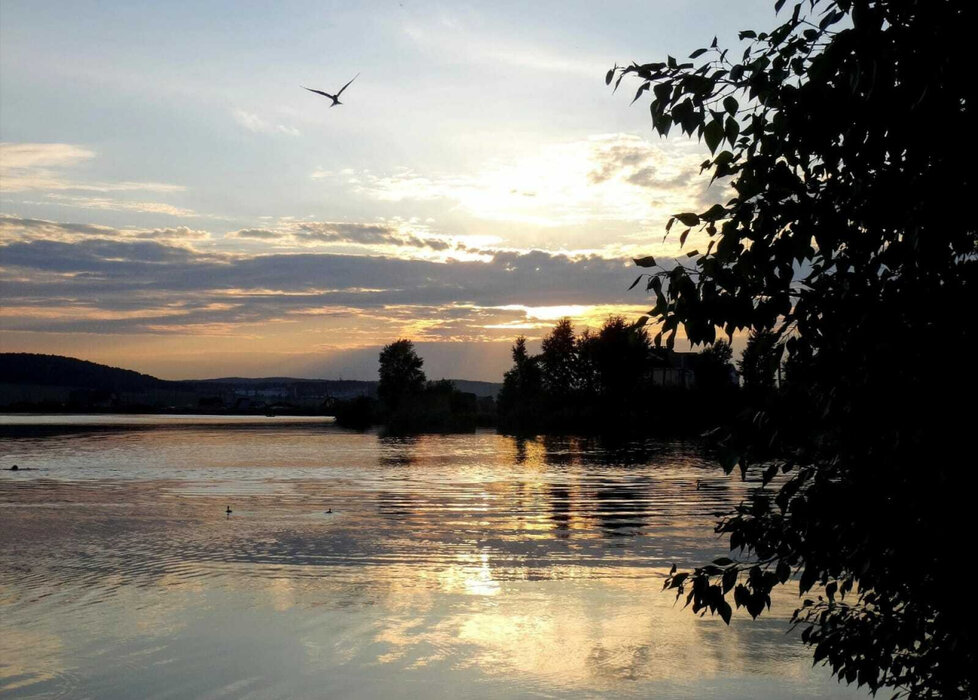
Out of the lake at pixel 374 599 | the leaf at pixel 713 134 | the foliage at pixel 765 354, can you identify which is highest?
the leaf at pixel 713 134

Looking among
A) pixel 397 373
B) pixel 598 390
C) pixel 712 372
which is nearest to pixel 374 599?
pixel 712 372

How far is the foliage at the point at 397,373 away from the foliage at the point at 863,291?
445 feet

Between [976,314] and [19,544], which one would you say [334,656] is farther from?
[19,544]

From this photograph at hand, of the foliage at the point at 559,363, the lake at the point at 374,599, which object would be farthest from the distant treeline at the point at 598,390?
the lake at the point at 374,599

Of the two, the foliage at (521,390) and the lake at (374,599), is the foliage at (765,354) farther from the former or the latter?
the foliage at (521,390)

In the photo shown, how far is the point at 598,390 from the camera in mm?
119375

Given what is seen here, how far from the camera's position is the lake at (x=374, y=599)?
11.6 m

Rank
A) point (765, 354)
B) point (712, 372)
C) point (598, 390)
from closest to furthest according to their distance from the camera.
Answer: point (765, 354) → point (712, 372) → point (598, 390)

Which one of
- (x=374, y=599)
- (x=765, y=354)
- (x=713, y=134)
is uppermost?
(x=713, y=134)

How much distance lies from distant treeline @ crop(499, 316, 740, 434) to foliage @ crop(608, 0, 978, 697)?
87.0 meters

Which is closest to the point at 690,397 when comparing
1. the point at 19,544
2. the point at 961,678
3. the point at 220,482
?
the point at 220,482

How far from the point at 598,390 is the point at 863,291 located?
115663mm

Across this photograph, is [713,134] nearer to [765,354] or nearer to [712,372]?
[765,354]

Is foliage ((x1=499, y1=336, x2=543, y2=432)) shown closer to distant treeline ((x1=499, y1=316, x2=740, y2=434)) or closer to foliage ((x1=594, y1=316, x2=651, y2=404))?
distant treeline ((x1=499, y1=316, x2=740, y2=434))
